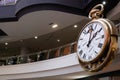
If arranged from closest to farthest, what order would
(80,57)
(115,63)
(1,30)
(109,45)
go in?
(109,45) → (80,57) → (115,63) → (1,30)

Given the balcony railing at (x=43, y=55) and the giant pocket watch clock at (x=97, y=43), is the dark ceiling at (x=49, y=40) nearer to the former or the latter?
the balcony railing at (x=43, y=55)

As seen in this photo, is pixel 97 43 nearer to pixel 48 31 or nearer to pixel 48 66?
pixel 48 66

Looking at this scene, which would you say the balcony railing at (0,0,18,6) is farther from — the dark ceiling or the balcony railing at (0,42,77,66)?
the balcony railing at (0,42,77,66)

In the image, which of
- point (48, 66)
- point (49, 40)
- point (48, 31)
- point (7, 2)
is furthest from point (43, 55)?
point (49, 40)

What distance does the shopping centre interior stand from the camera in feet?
35.0

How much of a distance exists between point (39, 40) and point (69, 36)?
2210 millimetres

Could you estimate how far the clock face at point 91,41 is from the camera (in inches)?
168

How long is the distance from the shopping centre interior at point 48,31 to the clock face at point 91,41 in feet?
12.5

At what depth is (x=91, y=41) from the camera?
14.8ft

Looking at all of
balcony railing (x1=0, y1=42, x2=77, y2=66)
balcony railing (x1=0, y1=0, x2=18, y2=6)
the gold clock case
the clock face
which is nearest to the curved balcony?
balcony railing (x1=0, y1=42, x2=77, y2=66)

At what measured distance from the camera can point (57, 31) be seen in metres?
15.8

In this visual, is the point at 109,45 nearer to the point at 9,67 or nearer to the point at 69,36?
the point at 9,67

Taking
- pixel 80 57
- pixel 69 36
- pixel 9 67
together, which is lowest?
pixel 80 57

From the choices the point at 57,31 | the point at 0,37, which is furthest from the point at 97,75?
the point at 0,37
